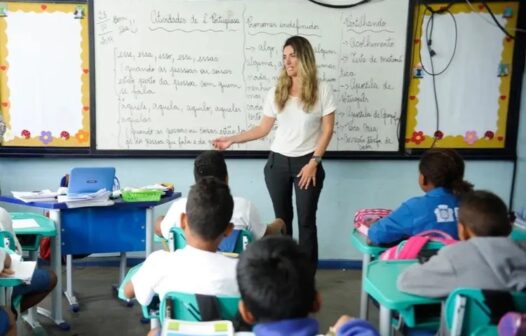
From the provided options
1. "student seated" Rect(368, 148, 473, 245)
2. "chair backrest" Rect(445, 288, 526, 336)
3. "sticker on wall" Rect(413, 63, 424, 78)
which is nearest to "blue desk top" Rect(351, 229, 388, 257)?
"student seated" Rect(368, 148, 473, 245)

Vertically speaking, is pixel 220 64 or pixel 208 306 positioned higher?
pixel 220 64

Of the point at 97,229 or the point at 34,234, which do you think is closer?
the point at 34,234

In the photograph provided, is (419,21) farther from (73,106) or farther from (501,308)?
(501,308)

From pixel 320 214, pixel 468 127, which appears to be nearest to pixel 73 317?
pixel 320 214

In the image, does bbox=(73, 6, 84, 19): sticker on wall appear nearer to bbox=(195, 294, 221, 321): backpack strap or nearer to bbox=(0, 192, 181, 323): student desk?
bbox=(0, 192, 181, 323): student desk

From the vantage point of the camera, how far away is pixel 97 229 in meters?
3.13

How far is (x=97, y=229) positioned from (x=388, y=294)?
1936mm

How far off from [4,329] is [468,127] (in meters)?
3.56

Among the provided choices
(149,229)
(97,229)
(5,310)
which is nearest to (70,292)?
(97,229)

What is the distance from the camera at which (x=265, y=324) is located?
4.09 feet

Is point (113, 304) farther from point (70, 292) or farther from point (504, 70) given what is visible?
point (504, 70)

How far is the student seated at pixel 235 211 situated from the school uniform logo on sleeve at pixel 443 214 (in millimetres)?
797

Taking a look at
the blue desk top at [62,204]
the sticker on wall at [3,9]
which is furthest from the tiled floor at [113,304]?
the sticker on wall at [3,9]

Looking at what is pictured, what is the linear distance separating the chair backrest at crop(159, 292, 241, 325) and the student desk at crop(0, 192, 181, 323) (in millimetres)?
1531
